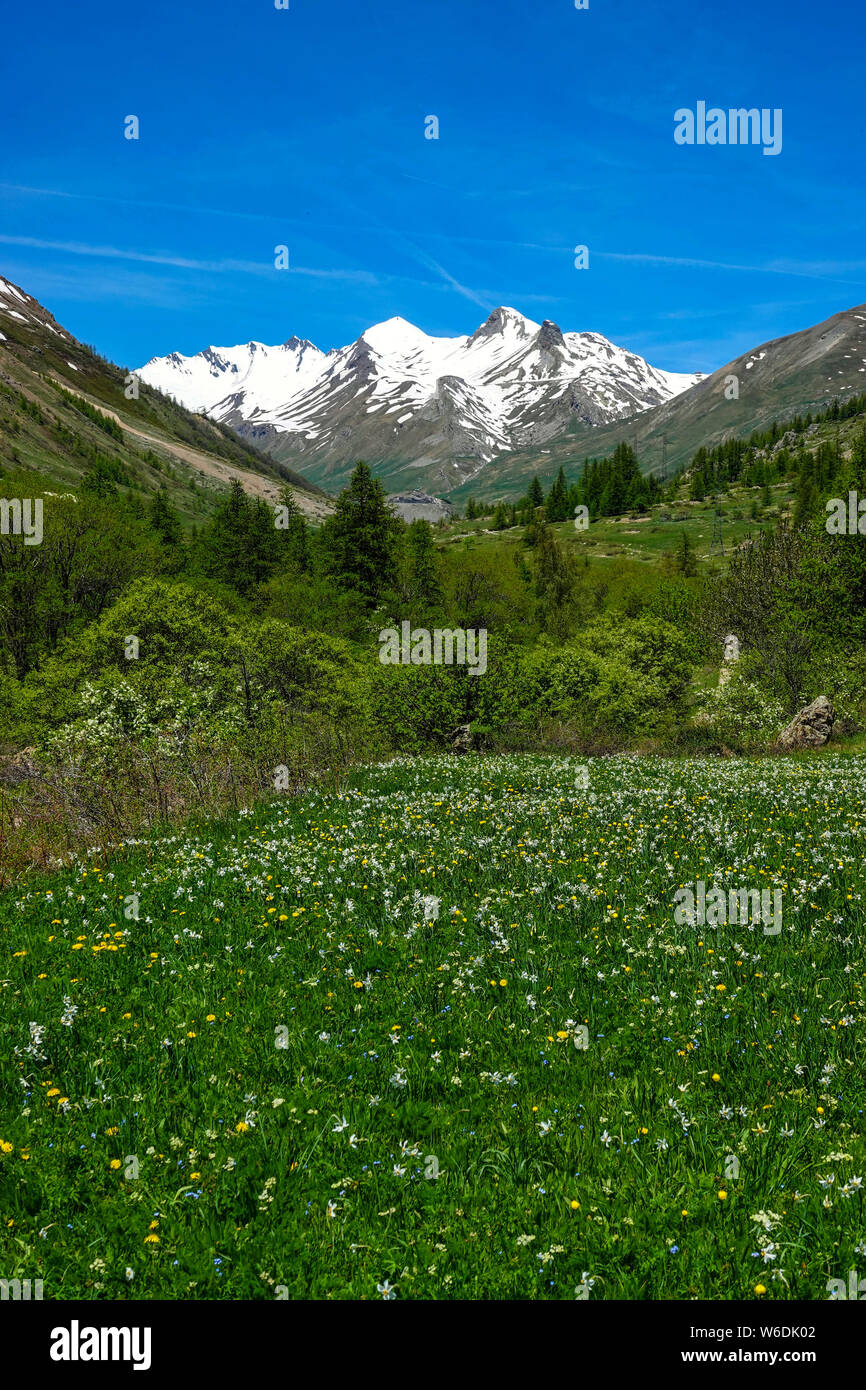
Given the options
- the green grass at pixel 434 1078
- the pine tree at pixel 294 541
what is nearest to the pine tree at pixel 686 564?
the pine tree at pixel 294 541

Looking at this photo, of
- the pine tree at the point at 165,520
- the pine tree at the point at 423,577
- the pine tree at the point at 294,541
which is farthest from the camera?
the pine tree at the point at 165,520

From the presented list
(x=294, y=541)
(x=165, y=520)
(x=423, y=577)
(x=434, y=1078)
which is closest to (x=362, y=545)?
(x=423, y=577)

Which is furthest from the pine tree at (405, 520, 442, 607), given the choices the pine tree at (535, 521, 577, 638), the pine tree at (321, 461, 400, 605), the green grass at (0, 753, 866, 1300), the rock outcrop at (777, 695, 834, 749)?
the green grass at (0, 753, 866, 1300)

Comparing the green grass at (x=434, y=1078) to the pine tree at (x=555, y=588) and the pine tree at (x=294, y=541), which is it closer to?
the pine tree at (x=294, y=541)

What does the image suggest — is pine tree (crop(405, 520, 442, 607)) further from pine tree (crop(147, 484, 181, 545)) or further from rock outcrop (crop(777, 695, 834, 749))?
pine tree (crop(147, 484, 181, 545))

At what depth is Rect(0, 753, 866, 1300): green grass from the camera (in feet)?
13.9

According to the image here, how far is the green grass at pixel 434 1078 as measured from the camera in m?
4.25

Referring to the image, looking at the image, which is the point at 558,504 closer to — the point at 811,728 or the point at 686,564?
the point at 686,564

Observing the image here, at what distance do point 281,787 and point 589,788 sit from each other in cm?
738

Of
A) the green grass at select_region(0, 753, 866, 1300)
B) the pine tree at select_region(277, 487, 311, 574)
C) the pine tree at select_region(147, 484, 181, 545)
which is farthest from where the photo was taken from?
the pine tree at select_region(147, 484, 181, 545)

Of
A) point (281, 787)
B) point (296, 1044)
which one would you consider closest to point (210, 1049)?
point (296, 1044)

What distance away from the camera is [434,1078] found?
Result: 5977 mm
